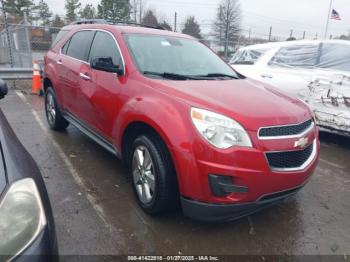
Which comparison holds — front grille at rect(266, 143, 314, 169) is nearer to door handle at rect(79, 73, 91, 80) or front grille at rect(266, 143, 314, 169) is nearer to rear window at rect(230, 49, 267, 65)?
door handle at rect(79, 73, 91, 80)

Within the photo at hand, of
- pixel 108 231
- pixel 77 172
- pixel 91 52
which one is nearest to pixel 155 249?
pixel 108 231

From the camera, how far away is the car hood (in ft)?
8.20

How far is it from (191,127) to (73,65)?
8.30 ft

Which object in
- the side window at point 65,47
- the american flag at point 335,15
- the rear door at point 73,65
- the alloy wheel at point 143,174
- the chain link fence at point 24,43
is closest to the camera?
the alloy wheel at point 143,174

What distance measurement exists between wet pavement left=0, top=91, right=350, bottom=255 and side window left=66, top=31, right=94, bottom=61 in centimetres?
141

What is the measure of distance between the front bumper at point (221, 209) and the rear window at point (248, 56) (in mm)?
4408

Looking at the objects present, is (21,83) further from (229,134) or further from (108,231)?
(229,134)

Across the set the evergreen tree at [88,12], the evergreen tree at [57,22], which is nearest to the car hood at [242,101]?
the evergreen tree at [57,22]

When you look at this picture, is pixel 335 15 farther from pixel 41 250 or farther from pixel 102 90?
pixel 41 250

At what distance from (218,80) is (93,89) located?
4.84 feet

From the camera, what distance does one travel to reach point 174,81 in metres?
3.01

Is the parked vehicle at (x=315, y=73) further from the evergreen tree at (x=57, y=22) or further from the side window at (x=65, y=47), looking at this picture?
the evergreen tree at (x=57, y=22)

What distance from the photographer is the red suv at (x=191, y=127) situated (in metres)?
2.40

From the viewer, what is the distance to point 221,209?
2.46 meters
